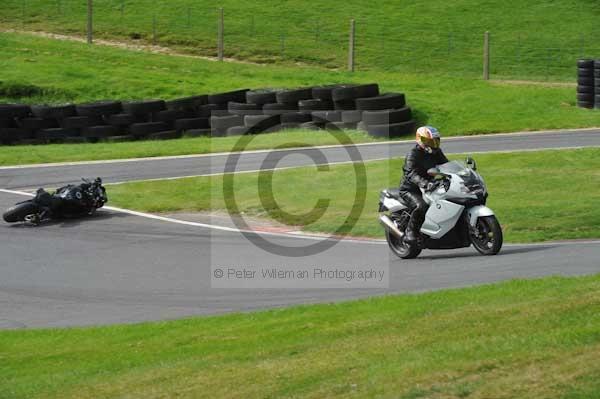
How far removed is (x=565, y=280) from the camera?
12438 mm

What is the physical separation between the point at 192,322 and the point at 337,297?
6.13 ft

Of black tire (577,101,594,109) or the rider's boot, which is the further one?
black tire (577,101,594,109)

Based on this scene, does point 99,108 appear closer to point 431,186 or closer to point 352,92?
point 352,92

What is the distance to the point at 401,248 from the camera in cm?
1611

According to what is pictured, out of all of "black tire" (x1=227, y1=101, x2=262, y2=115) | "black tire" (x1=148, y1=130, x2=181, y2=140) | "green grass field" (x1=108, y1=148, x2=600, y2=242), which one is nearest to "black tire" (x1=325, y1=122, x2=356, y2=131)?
"black tire" (x1=227, y1=101, x2=262, y2=115)

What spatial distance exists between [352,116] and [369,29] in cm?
2431

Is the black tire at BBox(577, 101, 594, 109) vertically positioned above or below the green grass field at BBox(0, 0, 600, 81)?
below

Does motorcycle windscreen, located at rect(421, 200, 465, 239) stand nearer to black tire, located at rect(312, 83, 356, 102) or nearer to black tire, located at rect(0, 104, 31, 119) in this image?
black tire, located at rect(312, 83, 356, 102)

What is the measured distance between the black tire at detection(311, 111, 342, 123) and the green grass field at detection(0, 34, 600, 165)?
83cm

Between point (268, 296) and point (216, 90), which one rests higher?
point (216, 90)

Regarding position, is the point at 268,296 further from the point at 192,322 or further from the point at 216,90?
the point at 216,90

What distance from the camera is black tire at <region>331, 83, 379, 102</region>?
3056 cm

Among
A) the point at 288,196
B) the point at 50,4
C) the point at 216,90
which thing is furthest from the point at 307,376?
the point at 50,4
